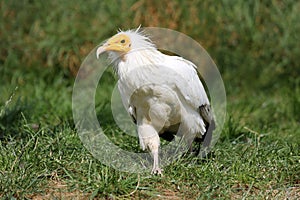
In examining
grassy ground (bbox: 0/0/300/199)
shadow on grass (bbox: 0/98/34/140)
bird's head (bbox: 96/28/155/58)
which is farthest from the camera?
shadow on grass (bbox: 0/98/34/140)

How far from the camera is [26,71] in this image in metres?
8.66

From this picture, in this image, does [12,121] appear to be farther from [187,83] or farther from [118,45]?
[187,83]

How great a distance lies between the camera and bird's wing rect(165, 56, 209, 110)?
4.98 metres

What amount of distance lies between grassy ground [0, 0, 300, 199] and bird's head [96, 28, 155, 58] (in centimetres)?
83

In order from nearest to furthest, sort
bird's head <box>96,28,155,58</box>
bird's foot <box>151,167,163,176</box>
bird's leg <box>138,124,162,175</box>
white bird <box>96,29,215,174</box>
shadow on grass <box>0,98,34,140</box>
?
bird's foot <box>151,167,163,176</box> < white bird <box>96,29,215,174</box> < bird's head <box>96,28,155,58</box> < bird's leg <box>138,124,162,175</box> < shadow on grass <box>0,98,34,140</box>

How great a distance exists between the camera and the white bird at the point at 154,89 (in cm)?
491

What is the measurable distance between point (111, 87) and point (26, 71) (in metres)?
1.23

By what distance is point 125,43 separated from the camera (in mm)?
5086

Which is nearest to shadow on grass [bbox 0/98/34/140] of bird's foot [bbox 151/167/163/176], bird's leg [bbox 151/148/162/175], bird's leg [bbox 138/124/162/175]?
bird's leg [bbox 138/124/162/175]

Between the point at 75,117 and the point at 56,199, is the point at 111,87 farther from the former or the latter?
the point at 56,199

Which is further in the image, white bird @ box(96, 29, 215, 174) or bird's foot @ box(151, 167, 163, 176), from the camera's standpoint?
white bird @ box(96, 29, 215, 174)

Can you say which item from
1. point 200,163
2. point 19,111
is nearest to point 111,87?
point 19,111

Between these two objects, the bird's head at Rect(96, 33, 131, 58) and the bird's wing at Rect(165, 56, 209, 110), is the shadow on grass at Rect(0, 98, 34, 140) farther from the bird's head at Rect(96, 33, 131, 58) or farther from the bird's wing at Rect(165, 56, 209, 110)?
the bird's wing at Rect(165, 56, 209, 110)

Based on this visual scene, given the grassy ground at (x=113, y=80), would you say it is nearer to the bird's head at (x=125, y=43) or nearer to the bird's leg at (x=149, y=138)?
the bird's leg at (x=149, y=138)
